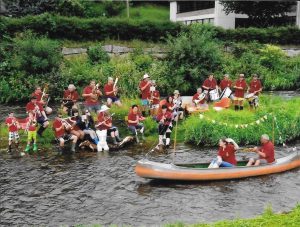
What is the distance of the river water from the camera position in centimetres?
1323

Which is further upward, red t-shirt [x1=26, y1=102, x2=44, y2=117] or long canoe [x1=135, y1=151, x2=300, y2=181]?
red t-shirt [x1=26, y1=102, x2=44, y2=117]

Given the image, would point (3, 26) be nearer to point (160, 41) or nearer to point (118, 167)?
point (160, 41)

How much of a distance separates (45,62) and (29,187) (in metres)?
15.5

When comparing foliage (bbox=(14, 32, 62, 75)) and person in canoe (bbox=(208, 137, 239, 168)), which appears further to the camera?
foliage (bbox=(14, 32, 62, 75))

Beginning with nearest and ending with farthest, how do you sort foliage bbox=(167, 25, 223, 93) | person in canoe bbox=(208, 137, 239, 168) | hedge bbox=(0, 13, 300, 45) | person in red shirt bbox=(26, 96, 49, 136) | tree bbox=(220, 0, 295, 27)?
person in canoe bbox=(208, 137, 239, 168), person in red shirt bbox=(26, 96, 49, 136), foliage bbox=(167, 25, 223, 93), hedge bbox=(0, 13, 300, 45), tree bbox=(220, 0, 295, 27)

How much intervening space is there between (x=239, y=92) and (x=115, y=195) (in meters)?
10.3

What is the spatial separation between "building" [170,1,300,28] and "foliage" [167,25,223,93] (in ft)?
51.6

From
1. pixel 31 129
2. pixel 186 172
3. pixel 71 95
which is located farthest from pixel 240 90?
pixel 31 129

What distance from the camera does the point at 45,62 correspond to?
29703 millimetres

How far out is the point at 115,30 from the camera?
3647 centimetres

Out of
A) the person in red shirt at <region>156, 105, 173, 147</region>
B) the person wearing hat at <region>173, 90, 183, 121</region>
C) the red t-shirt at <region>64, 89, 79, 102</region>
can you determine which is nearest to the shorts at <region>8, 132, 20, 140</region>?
the red t-shirt at <region>64, 89, 79, 102</region>

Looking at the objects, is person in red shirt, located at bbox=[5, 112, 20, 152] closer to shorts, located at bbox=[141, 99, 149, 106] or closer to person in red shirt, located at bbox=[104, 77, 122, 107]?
person in red shirt, located at bbox=[104, 77, 122, 107]

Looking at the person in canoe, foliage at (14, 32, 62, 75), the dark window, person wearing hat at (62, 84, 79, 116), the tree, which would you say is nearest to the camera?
the person in canoe

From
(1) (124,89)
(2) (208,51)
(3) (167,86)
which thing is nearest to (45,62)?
(1) (124,89)
